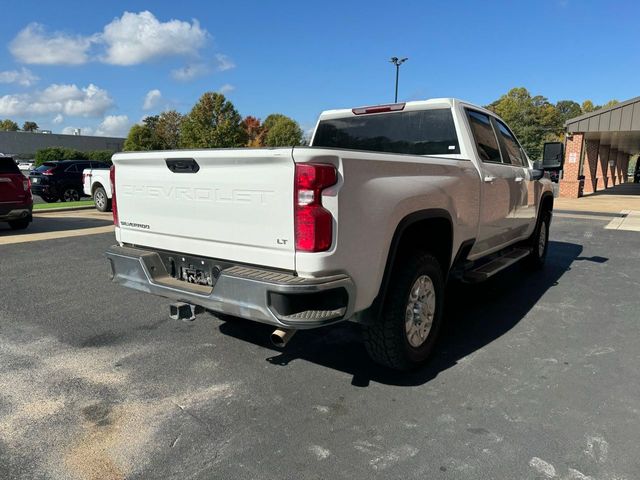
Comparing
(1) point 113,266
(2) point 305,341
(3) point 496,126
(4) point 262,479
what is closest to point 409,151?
(3) point 496,126

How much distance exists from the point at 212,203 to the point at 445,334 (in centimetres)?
249

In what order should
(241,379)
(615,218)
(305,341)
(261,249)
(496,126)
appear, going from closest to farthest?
(261,249) → (241,379) → (305,341) → (496,126) → (615,218)

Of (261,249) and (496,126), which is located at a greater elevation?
(496,126)

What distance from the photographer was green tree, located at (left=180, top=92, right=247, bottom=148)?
5453 centimetres

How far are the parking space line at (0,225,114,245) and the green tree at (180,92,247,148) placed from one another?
44880 millimetres

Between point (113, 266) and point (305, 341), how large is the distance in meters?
1.69

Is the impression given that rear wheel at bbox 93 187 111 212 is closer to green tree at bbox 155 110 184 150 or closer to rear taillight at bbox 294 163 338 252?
rear taillight at bbox 294 163 338 252

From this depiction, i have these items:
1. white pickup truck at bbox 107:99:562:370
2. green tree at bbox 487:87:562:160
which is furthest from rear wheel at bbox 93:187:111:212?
green tree at bbox 487:87:562:160

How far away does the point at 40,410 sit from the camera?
9.93 feet

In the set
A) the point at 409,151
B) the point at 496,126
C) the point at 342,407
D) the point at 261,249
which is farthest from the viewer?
the point at 496,126

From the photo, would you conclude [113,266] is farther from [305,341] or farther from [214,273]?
[305,341]

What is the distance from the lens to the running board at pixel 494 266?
4.32 m

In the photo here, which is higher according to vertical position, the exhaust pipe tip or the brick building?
the brick building

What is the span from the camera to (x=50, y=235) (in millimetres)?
9641
